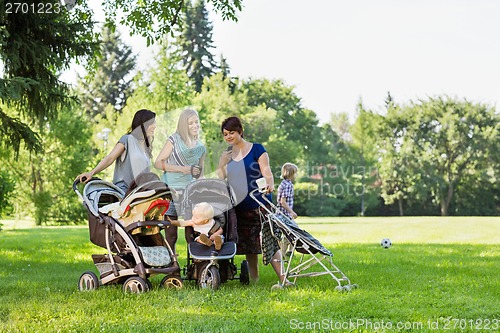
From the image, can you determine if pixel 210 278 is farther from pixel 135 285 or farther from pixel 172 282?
pixel 135 285

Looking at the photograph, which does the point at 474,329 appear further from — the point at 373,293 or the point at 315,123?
the point at 315,123

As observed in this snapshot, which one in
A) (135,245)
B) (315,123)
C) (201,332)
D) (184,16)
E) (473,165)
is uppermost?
(184,16)

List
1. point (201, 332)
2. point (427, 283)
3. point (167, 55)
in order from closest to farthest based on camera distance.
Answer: point (201, 332)
point (427, 283)
point (167, 55)

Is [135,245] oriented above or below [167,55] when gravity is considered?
below

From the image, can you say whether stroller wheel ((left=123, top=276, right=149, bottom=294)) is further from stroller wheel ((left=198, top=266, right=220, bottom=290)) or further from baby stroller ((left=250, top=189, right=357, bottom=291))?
baby stroller ((left=250, top=189, right=357, bottom=291))

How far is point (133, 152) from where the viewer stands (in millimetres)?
6910

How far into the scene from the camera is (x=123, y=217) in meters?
6.48

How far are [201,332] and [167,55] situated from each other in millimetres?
26521

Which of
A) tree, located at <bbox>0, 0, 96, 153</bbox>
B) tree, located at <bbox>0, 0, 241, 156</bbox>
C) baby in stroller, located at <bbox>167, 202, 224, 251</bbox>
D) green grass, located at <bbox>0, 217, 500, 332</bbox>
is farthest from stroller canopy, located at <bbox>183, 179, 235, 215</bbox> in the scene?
tree, located at <bbox>0, 0, 96, 153</bbox>

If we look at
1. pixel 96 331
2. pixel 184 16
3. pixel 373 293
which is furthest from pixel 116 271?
pixel 184 16

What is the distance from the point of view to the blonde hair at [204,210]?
657 cm

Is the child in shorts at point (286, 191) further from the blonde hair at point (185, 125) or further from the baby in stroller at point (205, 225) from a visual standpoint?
the baby in stroller at point (205, 225)

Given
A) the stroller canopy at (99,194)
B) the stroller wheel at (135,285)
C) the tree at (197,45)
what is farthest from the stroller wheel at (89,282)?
the tree at (197,45)

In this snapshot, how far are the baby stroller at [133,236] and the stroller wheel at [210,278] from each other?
9.1 inches
